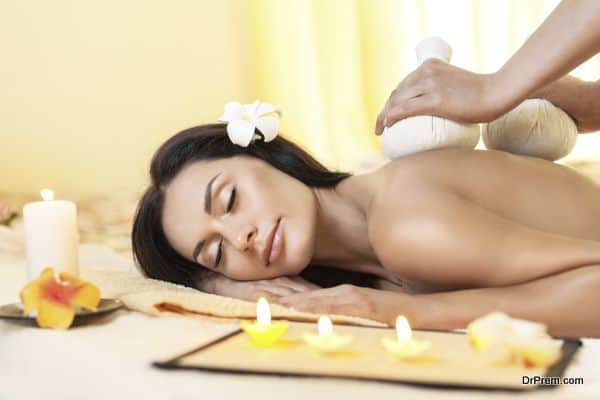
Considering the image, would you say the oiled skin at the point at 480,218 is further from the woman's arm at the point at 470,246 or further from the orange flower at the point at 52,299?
the orange flower at the point at 52,299

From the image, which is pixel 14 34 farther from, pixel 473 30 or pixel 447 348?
pixel 447 348

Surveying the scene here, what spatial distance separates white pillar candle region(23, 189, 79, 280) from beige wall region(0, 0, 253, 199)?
5.19 ft

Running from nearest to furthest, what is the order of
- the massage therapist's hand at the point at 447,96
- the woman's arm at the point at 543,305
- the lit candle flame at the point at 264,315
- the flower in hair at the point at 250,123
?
the lit candle flame at the point at 264,315, the woman's arm at the point at 543,305, the massage therapist's hand at the point at 447,96, the flower in hair at the point at 250,123

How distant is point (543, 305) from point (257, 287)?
0.57m

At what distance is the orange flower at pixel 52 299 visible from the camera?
3.73 feet

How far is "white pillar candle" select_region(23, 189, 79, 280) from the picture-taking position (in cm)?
132

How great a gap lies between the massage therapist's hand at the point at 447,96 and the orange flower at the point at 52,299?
77cm

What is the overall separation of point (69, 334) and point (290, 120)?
2.18 metres

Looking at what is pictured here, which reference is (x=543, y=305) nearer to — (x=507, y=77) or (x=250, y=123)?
(x=507, y=77)

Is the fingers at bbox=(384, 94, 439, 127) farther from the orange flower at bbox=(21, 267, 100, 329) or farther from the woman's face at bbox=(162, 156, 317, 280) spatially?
the orange flower at bbox=(21, 267, 100, 329)

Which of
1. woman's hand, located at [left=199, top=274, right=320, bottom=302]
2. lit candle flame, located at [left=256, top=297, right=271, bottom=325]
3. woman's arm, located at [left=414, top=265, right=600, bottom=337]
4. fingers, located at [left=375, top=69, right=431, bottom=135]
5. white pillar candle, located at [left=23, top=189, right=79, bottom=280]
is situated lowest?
woman's hand, located at [left=199, top=274, right=320, bottom=302]

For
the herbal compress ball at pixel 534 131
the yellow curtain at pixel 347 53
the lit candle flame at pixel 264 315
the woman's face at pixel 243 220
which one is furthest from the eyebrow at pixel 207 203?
the yellow curtain at pixel 347 53

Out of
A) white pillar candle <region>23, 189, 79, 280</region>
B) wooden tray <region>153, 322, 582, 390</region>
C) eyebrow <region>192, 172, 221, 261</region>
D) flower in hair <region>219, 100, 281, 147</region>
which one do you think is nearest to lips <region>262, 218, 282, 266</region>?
eyebrow <region>192, 172, 221, 261</region>

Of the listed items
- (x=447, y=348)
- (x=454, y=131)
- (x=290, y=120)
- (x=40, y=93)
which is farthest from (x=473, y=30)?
(x=447, y=348)
